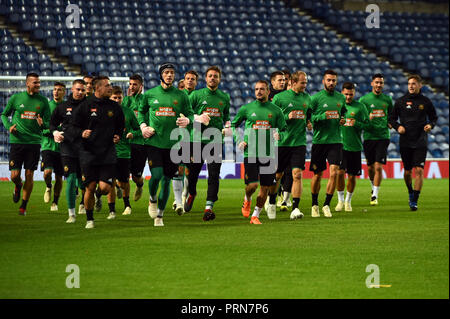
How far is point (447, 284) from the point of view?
6629 millimetres

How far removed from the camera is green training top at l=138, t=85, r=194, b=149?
36.2 feet

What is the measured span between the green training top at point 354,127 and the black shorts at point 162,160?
4610mm

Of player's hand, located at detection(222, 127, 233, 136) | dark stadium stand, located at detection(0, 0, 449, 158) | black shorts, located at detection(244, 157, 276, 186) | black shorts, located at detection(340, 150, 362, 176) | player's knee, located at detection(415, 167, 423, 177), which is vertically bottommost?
player's knee, located at detection(415, 167, 423, 177)

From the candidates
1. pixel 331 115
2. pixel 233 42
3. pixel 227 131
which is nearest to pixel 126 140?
pixel 227 131

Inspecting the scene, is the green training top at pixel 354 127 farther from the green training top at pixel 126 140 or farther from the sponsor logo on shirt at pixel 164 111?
the sponsor logo on shirt at pixel 164 111

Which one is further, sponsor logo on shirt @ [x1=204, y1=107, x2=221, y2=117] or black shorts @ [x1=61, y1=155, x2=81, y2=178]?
sponsor logo on shirt @ [x1=204, y1=107, x2=221, y2=117]

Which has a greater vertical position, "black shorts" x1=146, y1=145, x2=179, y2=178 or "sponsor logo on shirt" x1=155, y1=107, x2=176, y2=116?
"sponsor logo on shirt" x1=155, y1=107, x2=176, y2=116

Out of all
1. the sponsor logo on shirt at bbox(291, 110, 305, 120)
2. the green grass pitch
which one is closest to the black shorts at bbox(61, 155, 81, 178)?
the green grass pitch

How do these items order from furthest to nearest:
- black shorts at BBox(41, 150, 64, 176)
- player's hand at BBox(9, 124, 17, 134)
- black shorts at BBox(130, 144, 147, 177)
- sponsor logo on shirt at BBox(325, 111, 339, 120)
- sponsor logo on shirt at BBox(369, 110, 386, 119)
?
sponsor logo on shirt at BBox(369, 110, 386, 119), black shorts at BBox(41, 150, 64, 176), black shorts at BBox(130, 144, 147, 177), player's hand at BBox(9, 124, 17, 134), sponsor logo on shirt at BBox(325, 111, 339, 120)

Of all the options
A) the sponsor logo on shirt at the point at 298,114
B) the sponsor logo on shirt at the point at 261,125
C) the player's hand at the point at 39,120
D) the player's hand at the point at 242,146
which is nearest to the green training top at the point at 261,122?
the sponsor logo on shirt at the point at 261,125

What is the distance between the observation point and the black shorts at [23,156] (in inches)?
521

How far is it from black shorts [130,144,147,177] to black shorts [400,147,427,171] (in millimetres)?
4789

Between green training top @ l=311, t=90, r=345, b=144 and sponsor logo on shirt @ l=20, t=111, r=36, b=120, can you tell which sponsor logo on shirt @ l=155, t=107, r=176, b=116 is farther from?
sponsor logo on shirt @ l=20, t=111, r=36, b=120

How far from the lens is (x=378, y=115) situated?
15.4 m
